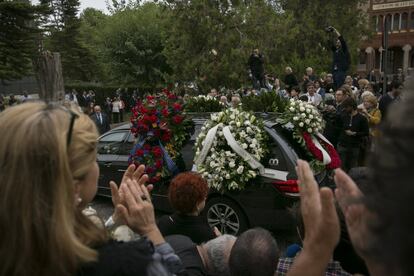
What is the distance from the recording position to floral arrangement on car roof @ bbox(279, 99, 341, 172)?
20.3 feet

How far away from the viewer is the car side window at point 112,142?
8180mm

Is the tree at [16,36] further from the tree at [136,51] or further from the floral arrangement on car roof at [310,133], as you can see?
the floral arrangement on car roof at [310,133]

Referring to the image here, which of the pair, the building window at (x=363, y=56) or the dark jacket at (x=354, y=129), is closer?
the dark jacket at (x=354, y=129)

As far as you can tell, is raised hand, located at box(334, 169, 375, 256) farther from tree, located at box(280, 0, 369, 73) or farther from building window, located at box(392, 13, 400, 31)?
building window, located at box(392, 13, 400, 31)

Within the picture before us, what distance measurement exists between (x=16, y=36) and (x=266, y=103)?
20.0 metres

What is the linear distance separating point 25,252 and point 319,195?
944mm

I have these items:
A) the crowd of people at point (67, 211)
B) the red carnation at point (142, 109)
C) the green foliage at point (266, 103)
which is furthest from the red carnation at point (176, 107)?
the crowd of people at point (67, 211)

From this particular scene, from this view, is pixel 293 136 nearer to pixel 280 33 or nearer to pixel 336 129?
pixel 336 129

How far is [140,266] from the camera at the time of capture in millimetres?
1438

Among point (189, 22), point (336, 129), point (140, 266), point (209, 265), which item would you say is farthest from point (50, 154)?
point (189, 22)

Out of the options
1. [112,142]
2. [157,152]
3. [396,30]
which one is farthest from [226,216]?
[396,30]

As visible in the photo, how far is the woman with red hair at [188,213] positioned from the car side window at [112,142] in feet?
15.1

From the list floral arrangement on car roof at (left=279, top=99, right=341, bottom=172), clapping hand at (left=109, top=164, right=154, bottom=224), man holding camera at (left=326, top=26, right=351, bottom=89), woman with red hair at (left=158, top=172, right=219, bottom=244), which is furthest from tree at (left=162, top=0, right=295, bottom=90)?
clapping hand at (left=109, top=164, right=154, bottom=224)

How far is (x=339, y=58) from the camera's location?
12.2m
